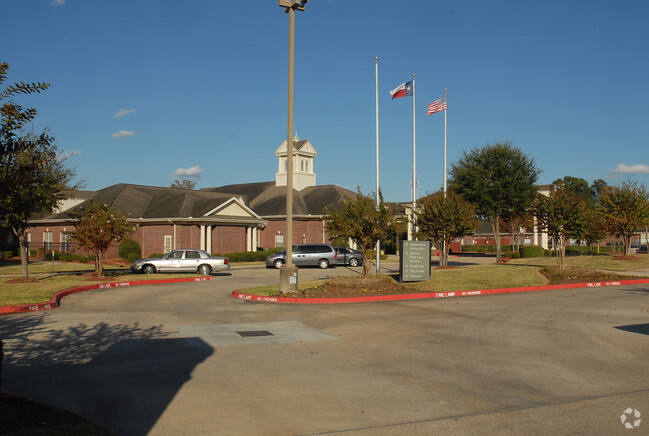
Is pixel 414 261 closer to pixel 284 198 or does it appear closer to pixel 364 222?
pixel 364 222

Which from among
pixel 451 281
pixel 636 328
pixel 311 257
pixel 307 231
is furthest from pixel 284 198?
pixel 636 328

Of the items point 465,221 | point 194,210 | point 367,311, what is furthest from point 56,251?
point 367,311

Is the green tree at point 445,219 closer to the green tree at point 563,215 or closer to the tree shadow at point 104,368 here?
the green tree at point 563,215

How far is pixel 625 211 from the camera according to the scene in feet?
118

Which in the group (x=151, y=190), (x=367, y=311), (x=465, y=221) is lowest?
(x=367, y=311)

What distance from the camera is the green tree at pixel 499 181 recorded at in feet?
138

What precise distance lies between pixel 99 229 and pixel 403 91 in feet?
52.5

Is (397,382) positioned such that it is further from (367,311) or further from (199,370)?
(367,311)

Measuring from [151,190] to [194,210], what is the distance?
986 cm

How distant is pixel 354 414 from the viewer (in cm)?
654

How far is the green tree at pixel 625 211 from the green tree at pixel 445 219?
12.7m

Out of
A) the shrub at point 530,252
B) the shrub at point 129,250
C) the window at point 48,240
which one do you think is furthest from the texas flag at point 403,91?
the window at point 48,240

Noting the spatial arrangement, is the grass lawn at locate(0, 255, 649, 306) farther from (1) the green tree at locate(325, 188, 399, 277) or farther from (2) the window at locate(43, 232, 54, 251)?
(2) the window at locate(43, 232, 54, 251)

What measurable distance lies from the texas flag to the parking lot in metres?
15.0
